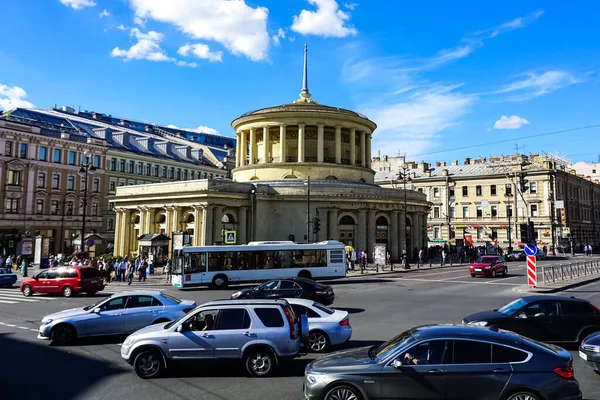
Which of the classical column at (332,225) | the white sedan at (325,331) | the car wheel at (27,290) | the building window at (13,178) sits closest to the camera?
the white sedan at (325,331)

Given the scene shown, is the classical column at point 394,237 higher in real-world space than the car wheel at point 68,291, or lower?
higher

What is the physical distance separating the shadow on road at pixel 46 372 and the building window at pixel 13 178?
4973 cm

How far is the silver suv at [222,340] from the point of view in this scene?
9484 mm

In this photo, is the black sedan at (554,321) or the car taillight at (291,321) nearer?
the car taillight at (291,321)

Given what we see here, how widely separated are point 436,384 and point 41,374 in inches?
331

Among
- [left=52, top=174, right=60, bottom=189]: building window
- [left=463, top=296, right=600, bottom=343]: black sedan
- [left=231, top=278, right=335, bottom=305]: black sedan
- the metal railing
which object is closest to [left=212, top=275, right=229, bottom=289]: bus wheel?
[left=231, top=278, right=335, bottom=305]: black sedan

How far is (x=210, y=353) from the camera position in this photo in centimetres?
947

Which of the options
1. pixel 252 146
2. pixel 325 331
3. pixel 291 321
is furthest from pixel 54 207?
pixel 291 321

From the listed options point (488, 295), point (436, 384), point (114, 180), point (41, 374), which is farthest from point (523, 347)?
point (114, 180)

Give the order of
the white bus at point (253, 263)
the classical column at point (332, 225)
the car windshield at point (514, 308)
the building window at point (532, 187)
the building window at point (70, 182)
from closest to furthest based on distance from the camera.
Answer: the car windshield at point (514, 308) < the white bus at point (253, 263) < the classical column at point (332, 225) < the building window at point (70, 182) < the building window at point (532, 187)

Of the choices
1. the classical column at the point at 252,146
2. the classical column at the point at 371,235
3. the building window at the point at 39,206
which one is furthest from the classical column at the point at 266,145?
the building window at the point at 39,206

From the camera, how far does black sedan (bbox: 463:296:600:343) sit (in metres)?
12.1

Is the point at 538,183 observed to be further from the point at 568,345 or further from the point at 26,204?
the point at 26,204

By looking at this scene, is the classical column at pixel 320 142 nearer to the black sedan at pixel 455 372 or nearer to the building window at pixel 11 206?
the building window at pixel 11 206
